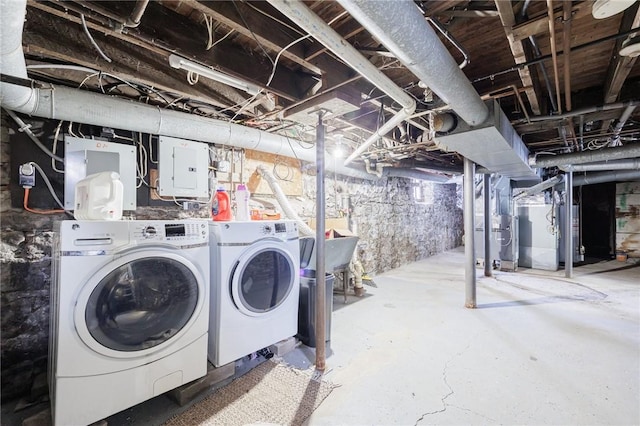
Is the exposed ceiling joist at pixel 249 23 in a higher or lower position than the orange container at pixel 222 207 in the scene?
higher

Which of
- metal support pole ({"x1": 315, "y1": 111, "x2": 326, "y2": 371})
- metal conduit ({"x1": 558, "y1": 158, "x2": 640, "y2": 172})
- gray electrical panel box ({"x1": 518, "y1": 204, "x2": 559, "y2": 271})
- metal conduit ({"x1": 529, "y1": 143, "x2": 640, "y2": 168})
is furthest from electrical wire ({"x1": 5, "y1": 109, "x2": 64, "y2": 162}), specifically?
gray electrical panel box ({"x1": 518, "y1": 204, "x2": 559, "y2": 271})

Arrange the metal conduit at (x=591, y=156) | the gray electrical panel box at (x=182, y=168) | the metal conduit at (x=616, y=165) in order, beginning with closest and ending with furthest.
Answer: the gray electrical panel box at (x=182, y=168)
the metal conduit at (x=591, y=156)
the metal conduit at (x=616, y=165)

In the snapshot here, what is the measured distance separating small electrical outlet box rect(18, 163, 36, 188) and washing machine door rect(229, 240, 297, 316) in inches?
59.4

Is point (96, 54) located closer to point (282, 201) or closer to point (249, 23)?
point (249, 23)

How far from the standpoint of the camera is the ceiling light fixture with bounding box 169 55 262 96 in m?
1.57

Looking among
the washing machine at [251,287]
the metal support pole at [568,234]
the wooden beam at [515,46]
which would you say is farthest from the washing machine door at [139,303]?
the metal support pole at [568,234]

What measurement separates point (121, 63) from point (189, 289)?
1445mm

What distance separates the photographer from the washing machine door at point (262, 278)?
197 centimetres

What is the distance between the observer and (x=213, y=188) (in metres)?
2.83

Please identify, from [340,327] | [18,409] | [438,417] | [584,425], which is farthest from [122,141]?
[584,425]

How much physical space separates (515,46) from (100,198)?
250 centimetres

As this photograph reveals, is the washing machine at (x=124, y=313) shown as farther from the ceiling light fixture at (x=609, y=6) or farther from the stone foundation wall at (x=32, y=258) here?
the ceiling light fixture at (x=609, y=6)

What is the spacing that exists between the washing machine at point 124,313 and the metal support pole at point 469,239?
304 cm

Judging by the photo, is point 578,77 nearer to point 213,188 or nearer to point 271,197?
point 271,197
